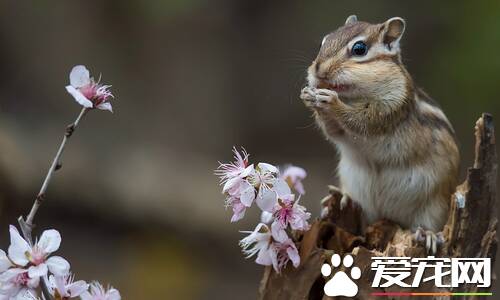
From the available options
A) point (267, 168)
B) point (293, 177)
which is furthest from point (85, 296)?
point (293, 177)

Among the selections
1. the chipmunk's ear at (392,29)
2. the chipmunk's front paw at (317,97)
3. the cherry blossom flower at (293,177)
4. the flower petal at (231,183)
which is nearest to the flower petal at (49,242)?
the flower petal at (231,183)

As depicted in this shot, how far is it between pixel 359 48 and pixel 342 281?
3.46 ft

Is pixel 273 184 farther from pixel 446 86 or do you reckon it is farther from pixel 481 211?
pixel 446 86

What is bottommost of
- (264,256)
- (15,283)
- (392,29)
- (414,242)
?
(15,283)

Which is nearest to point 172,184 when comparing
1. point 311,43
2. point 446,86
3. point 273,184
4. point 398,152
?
point 311,43

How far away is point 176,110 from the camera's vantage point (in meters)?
7.66

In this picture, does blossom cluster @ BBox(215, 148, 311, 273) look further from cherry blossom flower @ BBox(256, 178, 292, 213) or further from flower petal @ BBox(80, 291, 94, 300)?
flower petal @ BBox(80, 291, 94, 300)

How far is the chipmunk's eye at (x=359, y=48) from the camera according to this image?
3.33 metres

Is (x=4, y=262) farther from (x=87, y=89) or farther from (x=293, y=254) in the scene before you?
(x=293, y=254)

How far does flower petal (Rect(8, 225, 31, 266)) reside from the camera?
1.98 metres

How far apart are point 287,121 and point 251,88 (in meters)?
0.43

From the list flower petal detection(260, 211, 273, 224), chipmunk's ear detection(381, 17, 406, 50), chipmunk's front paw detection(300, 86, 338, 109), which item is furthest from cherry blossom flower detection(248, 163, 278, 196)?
chipmunk's ear detection(381, 17, 406, 50)

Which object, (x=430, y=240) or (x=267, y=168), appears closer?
(x=267, y=168)

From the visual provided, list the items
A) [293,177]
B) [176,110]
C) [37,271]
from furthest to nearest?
[176,110], [293,177], [37,271]
